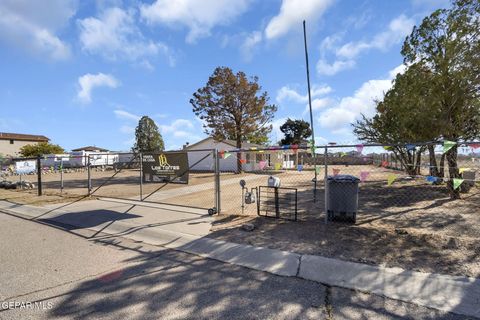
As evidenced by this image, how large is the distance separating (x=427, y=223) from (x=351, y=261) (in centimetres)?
356

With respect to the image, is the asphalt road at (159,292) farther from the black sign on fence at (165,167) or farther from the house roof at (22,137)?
the house roof at (22,137)

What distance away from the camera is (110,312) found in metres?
3.20

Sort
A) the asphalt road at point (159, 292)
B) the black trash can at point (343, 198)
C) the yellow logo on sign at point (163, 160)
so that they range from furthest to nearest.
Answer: the yellow logo on sign at point (163, 160)
the black trash can at point (343, 198)
the asphalt road at point (159, 292)

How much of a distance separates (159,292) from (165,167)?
5.42m

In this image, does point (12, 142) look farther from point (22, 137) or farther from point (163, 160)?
point (163, 160)

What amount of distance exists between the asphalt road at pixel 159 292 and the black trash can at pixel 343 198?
292cm

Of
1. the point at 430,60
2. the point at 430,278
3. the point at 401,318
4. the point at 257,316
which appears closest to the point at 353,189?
the point at 430,278

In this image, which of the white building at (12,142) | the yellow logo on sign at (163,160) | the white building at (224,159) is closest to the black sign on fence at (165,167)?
the yellow logo on sign at (163,160)

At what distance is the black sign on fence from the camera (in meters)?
8.29

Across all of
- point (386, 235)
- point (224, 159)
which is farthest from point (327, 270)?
point (224, 159)

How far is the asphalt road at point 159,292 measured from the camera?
317cm

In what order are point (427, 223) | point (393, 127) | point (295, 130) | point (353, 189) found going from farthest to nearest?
1. point (295, 130)
2. point (393, 127)
3. point (427, 223)
4. point (353, 189)

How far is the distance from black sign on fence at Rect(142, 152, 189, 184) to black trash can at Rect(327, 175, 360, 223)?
4071 millimetres

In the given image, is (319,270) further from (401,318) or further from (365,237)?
(365,237)
